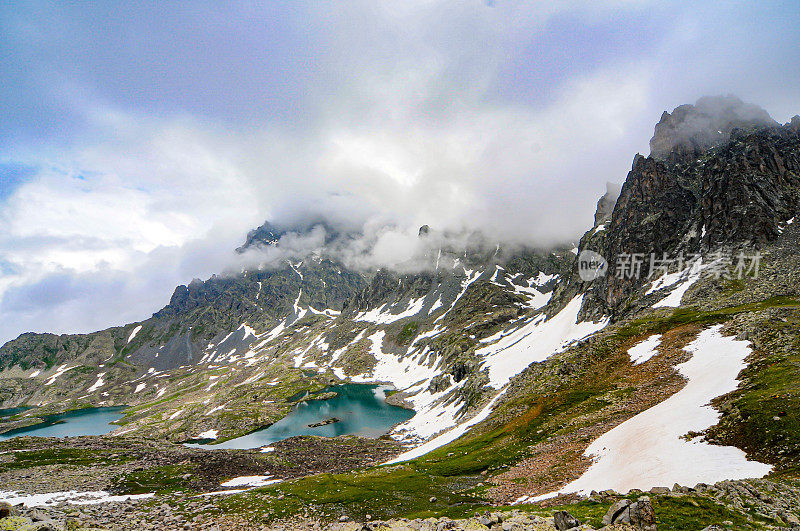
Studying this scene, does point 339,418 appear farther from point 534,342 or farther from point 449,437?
point 449,437

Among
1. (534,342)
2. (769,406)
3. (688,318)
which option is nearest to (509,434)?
(769,406)

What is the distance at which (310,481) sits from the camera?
46750 mm

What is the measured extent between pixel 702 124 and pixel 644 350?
14366 cm

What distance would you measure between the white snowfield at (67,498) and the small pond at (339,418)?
2382 inches

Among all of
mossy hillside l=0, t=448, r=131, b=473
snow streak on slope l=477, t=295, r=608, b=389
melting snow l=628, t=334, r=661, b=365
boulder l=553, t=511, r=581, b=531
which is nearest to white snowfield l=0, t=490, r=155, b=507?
mossy hillside l=0, t=448, r=131, b=473

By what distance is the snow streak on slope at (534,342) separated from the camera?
307ft

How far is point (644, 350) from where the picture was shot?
2158 inches

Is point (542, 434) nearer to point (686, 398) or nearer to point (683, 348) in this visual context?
point (686, 398)

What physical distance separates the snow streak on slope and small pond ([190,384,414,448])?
35685mm

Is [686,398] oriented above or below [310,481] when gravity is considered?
above

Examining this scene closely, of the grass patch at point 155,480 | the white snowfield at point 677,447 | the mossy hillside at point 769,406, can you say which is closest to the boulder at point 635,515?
the white snowfield at point 677,447

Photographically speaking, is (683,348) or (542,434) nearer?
(542,434)

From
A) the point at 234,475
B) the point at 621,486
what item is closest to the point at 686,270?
the point at 621,486

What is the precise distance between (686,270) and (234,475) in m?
110
